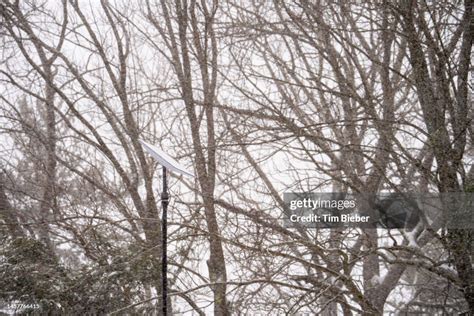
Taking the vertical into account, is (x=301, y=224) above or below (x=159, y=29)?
below

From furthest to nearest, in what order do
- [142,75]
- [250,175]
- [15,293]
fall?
[142,75] < [250,175] < [15,293]

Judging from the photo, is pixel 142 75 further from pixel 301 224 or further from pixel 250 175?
pixel 301 224

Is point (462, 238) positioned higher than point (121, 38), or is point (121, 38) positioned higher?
point (121, 38)

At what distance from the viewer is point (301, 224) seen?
5.97 m

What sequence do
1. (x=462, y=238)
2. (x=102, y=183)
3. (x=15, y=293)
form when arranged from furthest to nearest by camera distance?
(x=102, y=183) → (x=15, y=293) → (x=462, y=238)

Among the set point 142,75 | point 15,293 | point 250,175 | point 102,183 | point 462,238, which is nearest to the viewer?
point 462,238

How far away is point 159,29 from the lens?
713 cm

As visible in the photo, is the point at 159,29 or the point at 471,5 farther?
the point at 159,29

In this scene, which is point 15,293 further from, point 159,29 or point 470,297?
point 470,297

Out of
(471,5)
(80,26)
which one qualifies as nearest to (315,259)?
(471,5)

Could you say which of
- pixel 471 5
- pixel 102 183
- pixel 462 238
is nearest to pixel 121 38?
pixel 102 183

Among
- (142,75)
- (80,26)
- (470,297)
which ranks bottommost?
(470,297)

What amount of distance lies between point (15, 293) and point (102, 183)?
2058 mm

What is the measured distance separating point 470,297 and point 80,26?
19.6 feet
